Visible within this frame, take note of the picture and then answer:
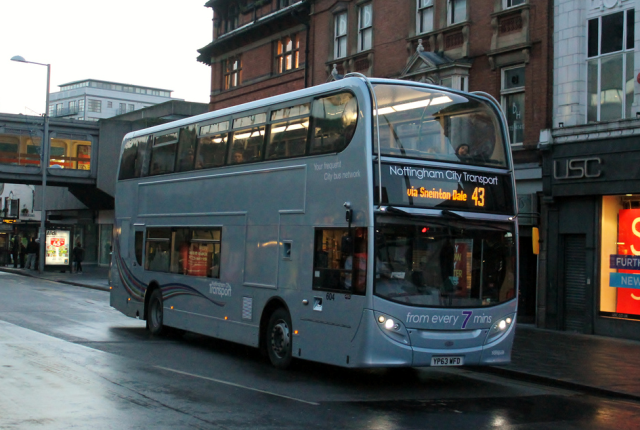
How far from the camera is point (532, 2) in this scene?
66.9 ft

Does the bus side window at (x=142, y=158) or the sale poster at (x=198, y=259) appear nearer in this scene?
the sale poster at (x=198, y=259)

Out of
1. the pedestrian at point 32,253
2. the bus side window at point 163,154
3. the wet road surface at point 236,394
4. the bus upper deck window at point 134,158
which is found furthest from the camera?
the pedestrian at point 32,253

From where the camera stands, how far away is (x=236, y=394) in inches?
378

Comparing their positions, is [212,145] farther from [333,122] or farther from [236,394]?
[236,394]

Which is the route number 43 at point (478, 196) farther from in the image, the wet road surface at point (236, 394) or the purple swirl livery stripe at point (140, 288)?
the purple swirl livery stripe at point (140, 288)

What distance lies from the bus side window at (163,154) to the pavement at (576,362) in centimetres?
739

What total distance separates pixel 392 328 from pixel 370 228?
1.37 meters

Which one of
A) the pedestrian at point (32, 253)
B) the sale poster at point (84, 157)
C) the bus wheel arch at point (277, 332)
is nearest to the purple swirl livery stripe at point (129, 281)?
the bus wheel arch at point (277, 332)

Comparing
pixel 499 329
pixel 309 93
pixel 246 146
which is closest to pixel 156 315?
pixel 246 146

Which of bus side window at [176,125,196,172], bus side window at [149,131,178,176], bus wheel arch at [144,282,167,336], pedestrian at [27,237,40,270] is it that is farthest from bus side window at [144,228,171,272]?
pedestrian at [27,237,40,270]

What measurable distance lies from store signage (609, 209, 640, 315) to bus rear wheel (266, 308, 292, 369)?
9.62m

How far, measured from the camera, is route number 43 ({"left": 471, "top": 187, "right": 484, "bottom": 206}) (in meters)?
11.0

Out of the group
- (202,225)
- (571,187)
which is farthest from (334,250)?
(571,187)

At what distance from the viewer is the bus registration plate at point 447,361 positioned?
34.4 feet
